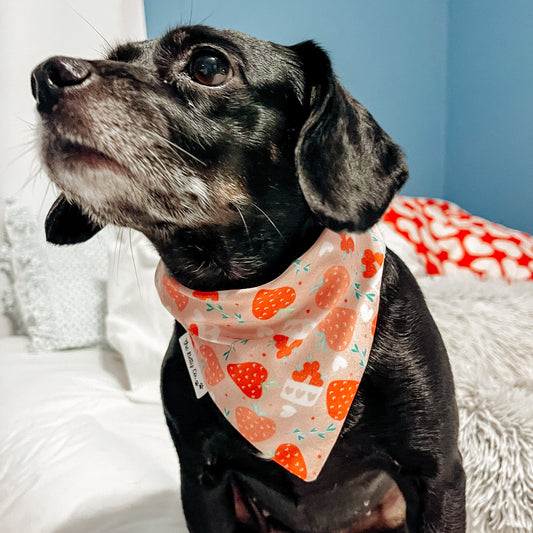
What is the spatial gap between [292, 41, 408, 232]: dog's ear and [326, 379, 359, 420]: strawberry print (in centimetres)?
22

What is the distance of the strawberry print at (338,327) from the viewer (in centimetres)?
75

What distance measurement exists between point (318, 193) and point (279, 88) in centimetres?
16

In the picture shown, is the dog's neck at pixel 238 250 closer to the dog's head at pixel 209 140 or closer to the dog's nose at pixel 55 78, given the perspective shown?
the dog's head at pixel 209 140

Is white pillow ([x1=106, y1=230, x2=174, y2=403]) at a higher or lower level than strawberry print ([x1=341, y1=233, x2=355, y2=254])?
lower

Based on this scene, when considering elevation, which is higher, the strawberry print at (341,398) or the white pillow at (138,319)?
the strawberry print at (341,398)

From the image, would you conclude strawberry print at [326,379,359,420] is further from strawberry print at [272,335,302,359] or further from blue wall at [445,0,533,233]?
blue wall at [445,0,533,233]

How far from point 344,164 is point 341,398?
0.31 m

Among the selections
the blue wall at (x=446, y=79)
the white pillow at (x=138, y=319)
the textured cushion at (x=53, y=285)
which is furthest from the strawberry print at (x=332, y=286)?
the blue wall at (x=446, y=79)

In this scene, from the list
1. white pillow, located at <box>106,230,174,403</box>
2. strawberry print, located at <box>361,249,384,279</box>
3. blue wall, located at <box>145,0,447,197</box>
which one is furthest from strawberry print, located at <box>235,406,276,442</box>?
blue wall, located at <box>145,0,447,197</box>

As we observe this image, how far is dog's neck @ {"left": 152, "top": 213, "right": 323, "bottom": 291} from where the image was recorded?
74cm

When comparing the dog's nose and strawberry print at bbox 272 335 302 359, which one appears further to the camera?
strawberry print at bbox 272 335 302 359

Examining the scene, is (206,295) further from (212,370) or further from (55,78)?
(55,78)

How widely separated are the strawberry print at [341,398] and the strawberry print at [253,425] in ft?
0.32

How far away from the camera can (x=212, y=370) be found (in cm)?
81
